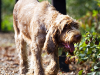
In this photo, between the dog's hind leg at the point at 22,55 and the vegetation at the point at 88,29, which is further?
the dog's hind leg at the point at 22,55

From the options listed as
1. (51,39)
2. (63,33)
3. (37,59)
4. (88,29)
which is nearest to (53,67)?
(37,59)

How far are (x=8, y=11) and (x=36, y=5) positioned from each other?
55.5 feet

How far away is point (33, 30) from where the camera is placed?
3.87 m

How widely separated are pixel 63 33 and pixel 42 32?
54cm

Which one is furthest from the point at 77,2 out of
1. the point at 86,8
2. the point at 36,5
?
the point at 36,5

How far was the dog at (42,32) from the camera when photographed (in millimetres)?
3365

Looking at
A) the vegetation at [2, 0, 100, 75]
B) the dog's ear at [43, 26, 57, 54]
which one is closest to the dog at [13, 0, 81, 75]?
the dog's ear at [43, 26, 57, 54]

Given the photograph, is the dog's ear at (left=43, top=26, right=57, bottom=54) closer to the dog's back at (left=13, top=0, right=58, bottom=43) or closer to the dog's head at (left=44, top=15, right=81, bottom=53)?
the dog's head at (left=44, top=15, right=81, bottom=53)

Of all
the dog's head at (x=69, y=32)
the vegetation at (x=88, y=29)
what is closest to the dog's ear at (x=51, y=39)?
the dog's head at (x=69, y=32)

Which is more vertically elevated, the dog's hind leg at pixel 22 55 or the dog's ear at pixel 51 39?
the dog's ear at pixel 51 39

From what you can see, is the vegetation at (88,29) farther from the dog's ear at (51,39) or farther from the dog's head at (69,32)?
the dog's ear at (51,39)

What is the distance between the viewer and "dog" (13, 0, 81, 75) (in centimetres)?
337

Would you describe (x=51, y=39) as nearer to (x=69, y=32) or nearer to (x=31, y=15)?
(x=69, y=32)

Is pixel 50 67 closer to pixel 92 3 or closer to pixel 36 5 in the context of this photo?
pixel 36 5
